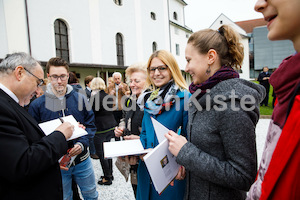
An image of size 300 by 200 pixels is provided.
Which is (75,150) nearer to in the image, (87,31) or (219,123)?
(219,123)

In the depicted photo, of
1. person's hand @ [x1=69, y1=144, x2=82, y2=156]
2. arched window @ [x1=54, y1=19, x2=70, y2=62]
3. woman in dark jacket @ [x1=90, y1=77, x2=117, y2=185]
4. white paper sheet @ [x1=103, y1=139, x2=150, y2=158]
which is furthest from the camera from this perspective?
arched window @ [x1=54, y1=19, x2=70, y2=62]

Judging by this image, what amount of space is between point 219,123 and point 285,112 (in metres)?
0.44

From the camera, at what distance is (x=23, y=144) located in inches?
46.0

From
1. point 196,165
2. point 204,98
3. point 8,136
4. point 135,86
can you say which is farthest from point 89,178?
point 204,98

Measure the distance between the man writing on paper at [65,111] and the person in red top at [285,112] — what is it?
2106 millimetres

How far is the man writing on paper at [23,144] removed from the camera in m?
1.11

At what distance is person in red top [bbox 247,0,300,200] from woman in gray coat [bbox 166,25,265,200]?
0.28 m

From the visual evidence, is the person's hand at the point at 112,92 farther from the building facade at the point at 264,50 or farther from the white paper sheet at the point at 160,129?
the building facade at the point at 264,50

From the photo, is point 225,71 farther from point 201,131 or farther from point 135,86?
point 135,86

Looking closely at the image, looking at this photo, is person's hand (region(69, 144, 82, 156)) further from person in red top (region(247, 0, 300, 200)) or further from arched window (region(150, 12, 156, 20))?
arched window (region(150, 12, 156, 20))

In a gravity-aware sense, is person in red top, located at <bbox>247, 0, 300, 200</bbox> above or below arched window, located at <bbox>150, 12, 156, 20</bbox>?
below

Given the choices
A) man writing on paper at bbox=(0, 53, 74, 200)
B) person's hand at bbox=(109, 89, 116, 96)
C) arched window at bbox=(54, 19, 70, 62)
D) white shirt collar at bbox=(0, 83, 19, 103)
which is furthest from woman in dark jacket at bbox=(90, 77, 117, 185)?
arched window at bbox=(54, 19, 70, 62)

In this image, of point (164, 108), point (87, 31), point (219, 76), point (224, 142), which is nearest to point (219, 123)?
point (224, 142)

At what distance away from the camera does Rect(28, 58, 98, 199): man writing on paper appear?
92.0 inches
